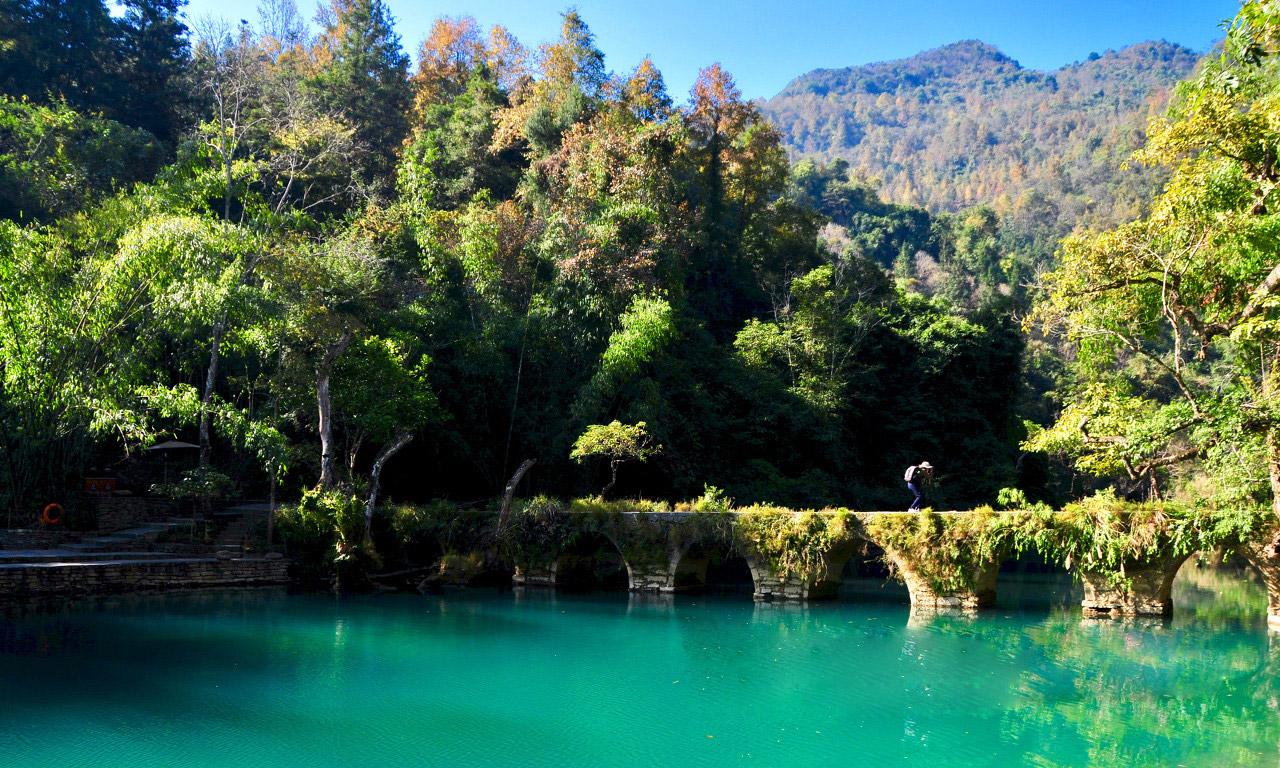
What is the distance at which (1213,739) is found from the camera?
877cm

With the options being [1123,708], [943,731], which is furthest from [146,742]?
[1123,708]

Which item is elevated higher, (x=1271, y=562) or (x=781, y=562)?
(x=1271, y=562)

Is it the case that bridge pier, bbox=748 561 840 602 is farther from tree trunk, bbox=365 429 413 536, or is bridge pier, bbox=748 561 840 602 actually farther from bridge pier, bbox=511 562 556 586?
tree trunk, bbox=365 429 413 536

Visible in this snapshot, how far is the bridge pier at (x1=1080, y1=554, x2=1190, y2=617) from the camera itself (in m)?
15.2

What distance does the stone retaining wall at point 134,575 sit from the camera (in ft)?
46.9

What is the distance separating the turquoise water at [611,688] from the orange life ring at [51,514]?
288 centimetres

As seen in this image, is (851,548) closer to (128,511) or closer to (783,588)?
(783,588)

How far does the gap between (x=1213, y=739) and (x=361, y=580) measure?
14747 mm

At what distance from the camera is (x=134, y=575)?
15.9 meters

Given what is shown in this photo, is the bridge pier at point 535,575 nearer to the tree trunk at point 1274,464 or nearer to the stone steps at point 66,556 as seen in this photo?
the stone steps at point 66,556

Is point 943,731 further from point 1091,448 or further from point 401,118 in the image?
point 401,118

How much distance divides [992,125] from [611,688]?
122 m

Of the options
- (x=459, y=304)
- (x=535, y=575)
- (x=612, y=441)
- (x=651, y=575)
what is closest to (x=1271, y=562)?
(x=651, y=575)

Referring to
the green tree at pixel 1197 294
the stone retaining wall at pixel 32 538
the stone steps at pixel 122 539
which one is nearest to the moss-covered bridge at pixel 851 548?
the green tree at pixel 1197 294
